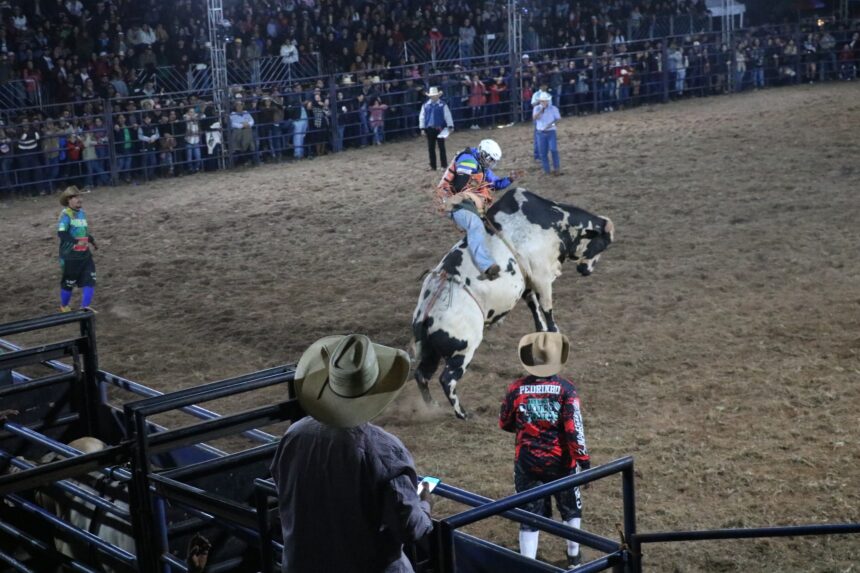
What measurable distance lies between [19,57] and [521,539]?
57.9ft

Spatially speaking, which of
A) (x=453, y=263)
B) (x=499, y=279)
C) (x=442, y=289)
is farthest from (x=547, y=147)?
(x=442, y=289)

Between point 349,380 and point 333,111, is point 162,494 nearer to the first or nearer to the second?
point 349,380

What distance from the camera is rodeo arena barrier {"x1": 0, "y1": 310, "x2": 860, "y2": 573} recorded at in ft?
11.0

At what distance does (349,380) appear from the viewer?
301 cm

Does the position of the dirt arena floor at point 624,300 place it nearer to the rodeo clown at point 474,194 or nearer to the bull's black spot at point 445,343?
the bull's black spot at point 445,343

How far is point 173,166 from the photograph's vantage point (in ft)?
63.1

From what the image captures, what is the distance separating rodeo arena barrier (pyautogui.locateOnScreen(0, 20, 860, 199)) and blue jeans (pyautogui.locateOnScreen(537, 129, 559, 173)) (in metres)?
5.39

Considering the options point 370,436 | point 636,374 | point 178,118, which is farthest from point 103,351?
point 178,118

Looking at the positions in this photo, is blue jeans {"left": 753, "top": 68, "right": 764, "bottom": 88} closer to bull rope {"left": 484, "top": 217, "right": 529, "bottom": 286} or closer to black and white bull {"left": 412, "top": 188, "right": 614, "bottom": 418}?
black and white bull {"left": 412, "top": 188, "right": 614, "bottom": 418}

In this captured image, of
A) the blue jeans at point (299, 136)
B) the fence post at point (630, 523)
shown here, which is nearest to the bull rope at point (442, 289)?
the fence post at point (630, 523)

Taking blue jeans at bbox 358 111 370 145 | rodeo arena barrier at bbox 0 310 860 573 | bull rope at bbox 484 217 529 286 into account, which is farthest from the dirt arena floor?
rodeo arena barrier at bbox 0 310 860 573

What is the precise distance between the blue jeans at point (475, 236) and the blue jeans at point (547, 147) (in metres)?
8.24

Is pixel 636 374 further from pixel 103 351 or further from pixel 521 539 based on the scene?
pixel 103 351

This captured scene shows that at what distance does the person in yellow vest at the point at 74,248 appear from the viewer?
10.4 m
